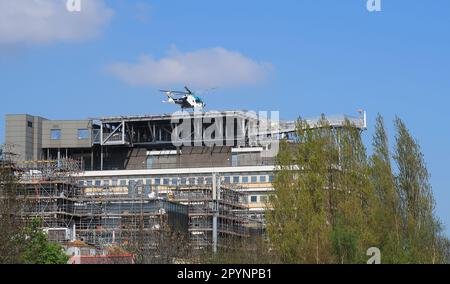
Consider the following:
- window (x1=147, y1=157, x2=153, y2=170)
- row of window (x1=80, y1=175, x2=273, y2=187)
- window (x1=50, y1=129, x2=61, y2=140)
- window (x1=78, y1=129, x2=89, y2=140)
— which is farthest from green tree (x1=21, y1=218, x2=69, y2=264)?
window (x1=50, y1=129, x2=61, y2=140)

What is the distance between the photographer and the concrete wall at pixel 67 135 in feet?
396

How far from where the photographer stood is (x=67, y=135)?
121 meters

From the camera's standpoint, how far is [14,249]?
140 feet

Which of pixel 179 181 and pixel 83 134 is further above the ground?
pixel 83 134

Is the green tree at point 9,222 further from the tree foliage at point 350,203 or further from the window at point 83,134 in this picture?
the window at point 83,134

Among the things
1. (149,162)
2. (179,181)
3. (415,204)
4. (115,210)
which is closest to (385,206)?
(415,204)

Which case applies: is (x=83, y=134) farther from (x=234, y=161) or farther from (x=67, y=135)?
(x=234, y=161)

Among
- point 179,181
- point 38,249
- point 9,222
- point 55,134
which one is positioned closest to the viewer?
point 9,222

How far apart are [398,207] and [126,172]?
2915 inches

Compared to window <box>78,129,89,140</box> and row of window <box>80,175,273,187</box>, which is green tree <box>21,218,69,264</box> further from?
window <box>78,129,89,140</box>

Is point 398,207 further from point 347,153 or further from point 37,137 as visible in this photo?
point 37,137

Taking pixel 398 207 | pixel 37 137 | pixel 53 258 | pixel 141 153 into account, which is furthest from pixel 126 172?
pixel 398 207

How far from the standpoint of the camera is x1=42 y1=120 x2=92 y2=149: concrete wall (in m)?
121

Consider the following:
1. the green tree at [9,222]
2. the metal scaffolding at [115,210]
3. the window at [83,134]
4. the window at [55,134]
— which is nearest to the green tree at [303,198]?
the green tree at [9,222]
